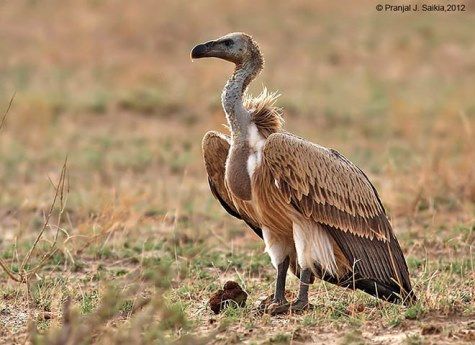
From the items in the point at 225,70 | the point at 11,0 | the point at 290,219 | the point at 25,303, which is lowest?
the point at 25,303

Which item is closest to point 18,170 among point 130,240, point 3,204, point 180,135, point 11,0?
point 3,204

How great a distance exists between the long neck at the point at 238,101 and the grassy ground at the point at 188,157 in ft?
3.23

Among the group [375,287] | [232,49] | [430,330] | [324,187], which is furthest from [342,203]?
[232,49]

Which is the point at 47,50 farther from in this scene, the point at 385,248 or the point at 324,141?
the point at 385,248

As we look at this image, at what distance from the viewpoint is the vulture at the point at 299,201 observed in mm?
6340

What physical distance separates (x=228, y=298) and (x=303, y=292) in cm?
47

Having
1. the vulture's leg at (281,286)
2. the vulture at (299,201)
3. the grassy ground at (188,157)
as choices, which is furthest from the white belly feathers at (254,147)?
the grassy ground at (188,157)

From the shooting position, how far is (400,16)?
998 inches

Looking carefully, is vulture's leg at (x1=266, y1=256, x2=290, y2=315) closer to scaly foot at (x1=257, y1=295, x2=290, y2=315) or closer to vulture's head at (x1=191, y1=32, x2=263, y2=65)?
scaly foot at (x1=257, y1=295, x2=290, y2=315)

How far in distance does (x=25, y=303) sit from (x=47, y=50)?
14399 millimetres

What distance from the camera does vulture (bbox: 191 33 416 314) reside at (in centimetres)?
634

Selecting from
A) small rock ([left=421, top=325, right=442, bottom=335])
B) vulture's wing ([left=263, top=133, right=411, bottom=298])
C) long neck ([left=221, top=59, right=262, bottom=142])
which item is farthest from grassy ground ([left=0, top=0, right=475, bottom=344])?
long neck ([left=221, top=59, right=262, bottom=142])

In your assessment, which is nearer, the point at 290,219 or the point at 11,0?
the point at 290,219

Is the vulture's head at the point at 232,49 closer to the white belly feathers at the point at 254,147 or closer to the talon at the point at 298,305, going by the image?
the white belly feathers at the point at 254,147
